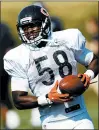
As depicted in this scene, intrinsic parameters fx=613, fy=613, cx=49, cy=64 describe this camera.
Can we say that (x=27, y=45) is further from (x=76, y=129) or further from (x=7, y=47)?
(x=7, y=47)

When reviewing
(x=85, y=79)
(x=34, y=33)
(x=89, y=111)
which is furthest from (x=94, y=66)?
(x=89, y=111)

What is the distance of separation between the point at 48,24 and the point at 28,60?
15.0 inches

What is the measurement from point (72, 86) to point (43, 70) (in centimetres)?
30

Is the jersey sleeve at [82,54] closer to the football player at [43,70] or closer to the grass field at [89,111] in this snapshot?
the football player at [43,70]

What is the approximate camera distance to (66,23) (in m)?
11.8

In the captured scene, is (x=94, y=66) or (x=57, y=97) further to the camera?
(x=94, y=66)

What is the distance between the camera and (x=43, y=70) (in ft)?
16.1

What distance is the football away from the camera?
15.5 feet

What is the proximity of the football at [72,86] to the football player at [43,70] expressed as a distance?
0.23 ft

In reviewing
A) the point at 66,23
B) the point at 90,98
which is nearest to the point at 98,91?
the point at 90,98

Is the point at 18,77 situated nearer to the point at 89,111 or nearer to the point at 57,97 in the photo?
the point at 57,97

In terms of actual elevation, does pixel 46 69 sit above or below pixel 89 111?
above

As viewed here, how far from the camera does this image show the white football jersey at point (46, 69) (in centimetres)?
490

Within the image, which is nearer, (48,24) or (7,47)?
(48,24)
